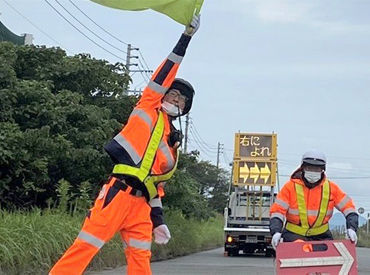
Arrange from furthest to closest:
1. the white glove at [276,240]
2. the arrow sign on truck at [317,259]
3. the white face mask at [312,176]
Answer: the white face mask at [312,176] → the white glove at [276,240] → the arrow sign on truck at [317,259]

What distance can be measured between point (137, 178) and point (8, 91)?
883cm

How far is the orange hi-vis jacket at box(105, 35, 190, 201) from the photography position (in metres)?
5.07

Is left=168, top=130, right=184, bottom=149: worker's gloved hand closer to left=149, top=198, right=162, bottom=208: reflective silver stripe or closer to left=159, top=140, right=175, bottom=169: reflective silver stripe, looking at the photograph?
left=159, top=140, right=175, bottom=169: reflective silver stripe

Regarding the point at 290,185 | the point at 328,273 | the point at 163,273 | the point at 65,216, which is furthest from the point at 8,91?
the point at 328,273

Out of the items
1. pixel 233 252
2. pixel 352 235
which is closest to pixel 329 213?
pixel 352 235

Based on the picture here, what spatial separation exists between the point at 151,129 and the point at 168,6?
2.95 feet

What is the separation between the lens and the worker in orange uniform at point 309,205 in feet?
21.7

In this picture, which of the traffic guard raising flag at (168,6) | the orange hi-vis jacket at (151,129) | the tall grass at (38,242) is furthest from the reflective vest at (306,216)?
the tall grass at (38,242)

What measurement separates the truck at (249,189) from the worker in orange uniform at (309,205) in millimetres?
16499

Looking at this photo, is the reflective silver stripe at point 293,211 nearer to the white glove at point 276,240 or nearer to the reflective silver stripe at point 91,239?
the white glove at point 276,240

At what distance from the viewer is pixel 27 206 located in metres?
14.8

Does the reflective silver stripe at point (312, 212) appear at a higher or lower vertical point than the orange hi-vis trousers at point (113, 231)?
higher

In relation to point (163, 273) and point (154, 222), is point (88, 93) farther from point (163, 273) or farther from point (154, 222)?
point (154, 222)

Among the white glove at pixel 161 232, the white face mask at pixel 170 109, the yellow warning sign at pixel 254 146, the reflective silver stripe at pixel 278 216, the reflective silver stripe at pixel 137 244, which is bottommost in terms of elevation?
the reflective silver stripe at pixel 137 244
